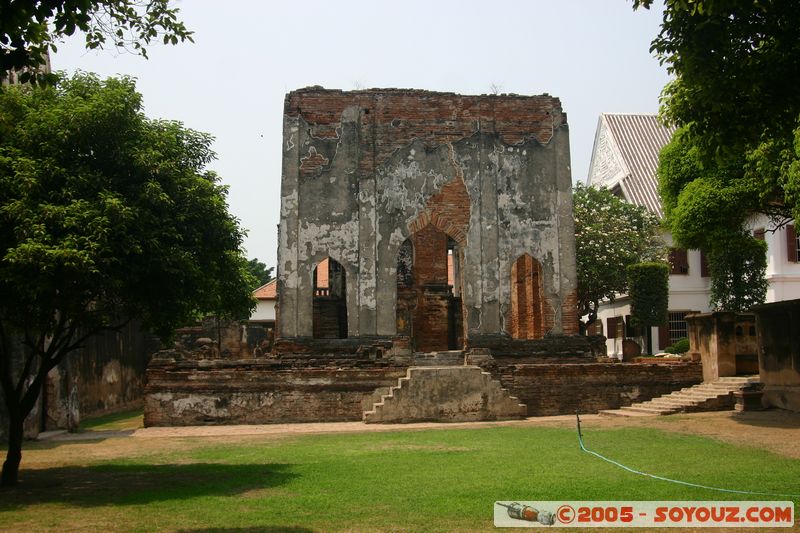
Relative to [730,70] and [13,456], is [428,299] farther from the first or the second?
[730,70]

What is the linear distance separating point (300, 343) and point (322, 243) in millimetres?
2539

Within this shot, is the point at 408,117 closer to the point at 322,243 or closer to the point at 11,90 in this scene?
the point at 322,243

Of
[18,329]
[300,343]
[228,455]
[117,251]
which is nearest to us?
[117,251]

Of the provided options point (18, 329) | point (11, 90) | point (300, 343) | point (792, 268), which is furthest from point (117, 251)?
point (792, 268)

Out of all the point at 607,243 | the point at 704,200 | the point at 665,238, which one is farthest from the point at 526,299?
the point at 665,238

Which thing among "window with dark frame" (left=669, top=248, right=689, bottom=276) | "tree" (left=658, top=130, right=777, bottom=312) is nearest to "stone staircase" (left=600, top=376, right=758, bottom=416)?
"tree" (left=658, top=130, right=777, bottom=312)

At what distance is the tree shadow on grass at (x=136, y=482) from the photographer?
9188mm

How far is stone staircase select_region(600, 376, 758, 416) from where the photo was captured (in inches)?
685

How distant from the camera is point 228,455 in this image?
41.7 feet

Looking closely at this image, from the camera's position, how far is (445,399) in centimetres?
1761

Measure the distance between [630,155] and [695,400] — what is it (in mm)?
24191

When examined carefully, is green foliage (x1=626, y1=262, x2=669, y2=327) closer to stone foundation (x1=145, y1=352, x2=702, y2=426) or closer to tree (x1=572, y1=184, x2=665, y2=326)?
tree (x1=572, y1=184, x2=665, y2=326)

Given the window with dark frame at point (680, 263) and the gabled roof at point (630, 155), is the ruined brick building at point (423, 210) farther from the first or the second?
the gabled roof at point (630, 155)

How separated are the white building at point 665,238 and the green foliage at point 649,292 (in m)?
2.88
